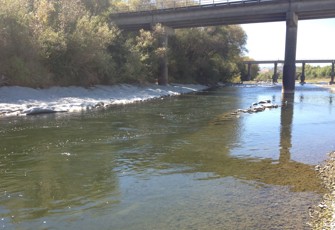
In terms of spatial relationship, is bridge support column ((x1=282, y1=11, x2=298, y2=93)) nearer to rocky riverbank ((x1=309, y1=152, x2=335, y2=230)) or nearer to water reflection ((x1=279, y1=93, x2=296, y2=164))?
water reflection ((x1=279, y1=93, x2=296, y2=164))

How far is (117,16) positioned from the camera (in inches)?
2445

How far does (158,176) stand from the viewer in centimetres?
1013

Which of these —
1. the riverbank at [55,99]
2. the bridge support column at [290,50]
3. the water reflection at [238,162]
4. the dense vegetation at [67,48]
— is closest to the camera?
the water reflection at [238,162]

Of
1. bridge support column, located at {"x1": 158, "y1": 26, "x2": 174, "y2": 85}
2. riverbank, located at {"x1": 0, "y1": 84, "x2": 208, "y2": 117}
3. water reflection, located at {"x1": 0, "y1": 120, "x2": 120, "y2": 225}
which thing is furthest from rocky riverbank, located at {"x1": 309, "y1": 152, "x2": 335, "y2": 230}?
bridge support column, located at {"x1": 158, "y1": 26, "x2": 174, "y2": 85}

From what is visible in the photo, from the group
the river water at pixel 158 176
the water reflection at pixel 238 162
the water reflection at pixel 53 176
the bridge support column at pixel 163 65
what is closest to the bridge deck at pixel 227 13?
the bridge support column at pixel 163 65

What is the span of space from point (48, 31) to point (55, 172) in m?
26.6

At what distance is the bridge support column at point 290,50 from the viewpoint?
54.5m

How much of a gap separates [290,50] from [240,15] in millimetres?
9777

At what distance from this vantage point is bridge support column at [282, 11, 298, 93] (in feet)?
179

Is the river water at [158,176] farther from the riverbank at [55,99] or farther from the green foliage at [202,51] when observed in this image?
the green foliage at [202,51]

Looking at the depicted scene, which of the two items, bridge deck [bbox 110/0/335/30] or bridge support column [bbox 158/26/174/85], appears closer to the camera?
bridge deck [bbox 110/0/335/30]

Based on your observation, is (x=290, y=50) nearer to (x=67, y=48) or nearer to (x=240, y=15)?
(x=240, y=15)

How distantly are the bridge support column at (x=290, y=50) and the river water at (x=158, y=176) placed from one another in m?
40.1

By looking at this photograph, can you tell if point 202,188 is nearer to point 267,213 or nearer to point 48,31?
→ point 267,213
